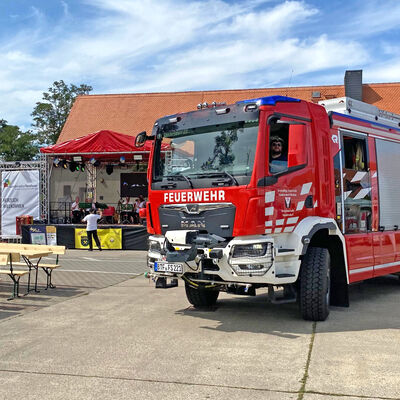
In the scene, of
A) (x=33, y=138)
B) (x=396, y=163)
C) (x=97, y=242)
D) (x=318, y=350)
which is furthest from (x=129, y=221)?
(x=33, y=138)

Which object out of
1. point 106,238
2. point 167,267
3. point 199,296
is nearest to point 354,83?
point 106,238

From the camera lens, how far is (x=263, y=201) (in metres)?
6.30

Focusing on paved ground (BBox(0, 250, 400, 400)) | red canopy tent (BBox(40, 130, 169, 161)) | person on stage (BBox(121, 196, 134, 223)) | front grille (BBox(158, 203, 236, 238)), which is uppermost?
red canopy tent (BBox(40, 130, 169, 161))

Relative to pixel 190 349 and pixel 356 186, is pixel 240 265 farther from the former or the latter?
pixel 356 186

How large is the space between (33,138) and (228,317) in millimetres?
52931

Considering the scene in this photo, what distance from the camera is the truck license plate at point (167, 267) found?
6.68m

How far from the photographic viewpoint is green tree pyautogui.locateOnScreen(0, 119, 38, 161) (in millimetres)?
53875

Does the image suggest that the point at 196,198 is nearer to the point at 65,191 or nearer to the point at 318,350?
the point at 318,350

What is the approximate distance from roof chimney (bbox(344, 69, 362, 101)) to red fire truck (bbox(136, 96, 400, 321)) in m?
24.7

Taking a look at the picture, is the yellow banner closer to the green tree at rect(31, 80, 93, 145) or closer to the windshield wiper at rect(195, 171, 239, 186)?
the windshield wiper at rect(195, 171, 239, 186)

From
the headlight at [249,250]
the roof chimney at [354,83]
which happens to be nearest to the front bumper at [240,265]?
the headlight at [249,250]

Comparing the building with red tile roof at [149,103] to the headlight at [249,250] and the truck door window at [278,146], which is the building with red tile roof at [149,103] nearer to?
the truck door window at [278,146]

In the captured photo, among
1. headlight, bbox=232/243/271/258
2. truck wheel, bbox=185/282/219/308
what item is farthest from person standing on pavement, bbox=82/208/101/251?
headlight, bbox=232/243/271/258

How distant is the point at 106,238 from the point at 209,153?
11890mm
